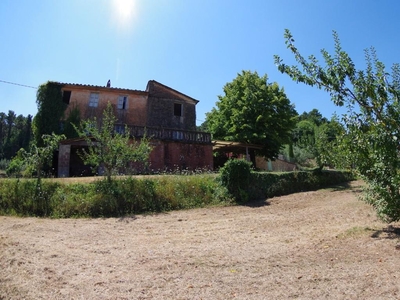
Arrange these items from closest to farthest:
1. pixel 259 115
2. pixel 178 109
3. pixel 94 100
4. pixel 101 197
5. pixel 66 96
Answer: pixel 101 197 → pixel 259 115 → pixel 66 96 → pixel 94 100 → pixel 178 109

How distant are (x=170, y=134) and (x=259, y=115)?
717 cm

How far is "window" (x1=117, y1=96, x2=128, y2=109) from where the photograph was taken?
2617cm

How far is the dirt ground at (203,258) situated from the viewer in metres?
4.61

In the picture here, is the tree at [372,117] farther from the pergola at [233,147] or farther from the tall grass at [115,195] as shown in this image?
the pergola at [233,147]

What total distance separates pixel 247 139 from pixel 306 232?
618 inches

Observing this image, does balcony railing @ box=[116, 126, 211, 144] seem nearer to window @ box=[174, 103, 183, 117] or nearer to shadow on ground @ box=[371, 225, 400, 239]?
window @ box=[174, 103, 183, 117]

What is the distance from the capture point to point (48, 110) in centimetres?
2400

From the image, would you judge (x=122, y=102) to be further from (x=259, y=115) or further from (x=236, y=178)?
(x=236, y=178)

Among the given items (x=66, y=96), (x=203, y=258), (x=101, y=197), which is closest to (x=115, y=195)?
(x=101, y=197)

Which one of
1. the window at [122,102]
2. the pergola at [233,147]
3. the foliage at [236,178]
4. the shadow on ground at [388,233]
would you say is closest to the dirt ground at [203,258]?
the shadow on ground at [388,233]

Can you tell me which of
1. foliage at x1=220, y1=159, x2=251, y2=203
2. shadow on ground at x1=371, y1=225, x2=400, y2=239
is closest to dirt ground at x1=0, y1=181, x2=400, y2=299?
shadow on ground at x1=371, y1=225, x2=400, y2=239

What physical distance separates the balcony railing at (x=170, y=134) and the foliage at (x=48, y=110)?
736 cm

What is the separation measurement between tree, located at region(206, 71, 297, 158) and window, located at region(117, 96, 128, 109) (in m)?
8.41

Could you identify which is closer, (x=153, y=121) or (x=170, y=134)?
(x=170, y=134)
